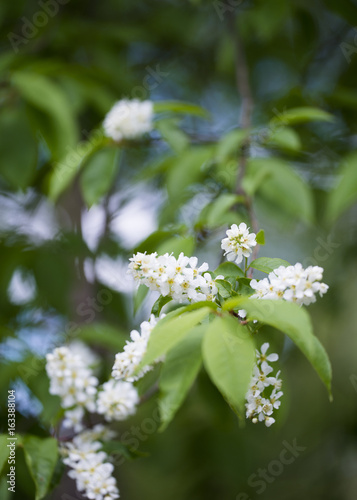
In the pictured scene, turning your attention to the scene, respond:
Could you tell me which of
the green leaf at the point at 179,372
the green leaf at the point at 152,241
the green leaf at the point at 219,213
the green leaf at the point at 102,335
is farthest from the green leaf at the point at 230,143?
the green leaf at the point at 179,372

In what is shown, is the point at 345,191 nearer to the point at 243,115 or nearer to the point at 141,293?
the point at 243,115

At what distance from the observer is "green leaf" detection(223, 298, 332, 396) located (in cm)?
75

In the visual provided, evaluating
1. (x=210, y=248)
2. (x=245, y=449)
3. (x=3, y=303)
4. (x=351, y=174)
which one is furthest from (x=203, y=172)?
(x=245, y=449)

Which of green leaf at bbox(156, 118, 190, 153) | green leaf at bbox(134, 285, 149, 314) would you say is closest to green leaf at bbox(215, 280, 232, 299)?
green leaf at bbox(134, 285, 149, 314)

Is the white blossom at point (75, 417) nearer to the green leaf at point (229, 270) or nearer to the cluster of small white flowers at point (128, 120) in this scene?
the green leaf at point (229, 270)

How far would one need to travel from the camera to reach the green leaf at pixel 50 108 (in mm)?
1775

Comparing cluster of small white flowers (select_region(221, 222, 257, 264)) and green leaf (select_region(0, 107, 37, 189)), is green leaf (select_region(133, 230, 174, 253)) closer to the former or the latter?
cluster of small white flowers (select_region(221, 222, 257, 264))

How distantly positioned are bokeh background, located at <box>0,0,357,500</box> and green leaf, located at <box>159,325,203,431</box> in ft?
2.07

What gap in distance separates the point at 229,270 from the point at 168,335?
0.78 ft

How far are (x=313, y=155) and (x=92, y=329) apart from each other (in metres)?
1.09

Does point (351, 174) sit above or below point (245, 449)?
above

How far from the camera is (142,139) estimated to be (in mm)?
1892

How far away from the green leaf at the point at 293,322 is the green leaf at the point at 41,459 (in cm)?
54

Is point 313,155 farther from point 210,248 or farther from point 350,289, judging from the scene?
point 350,289
